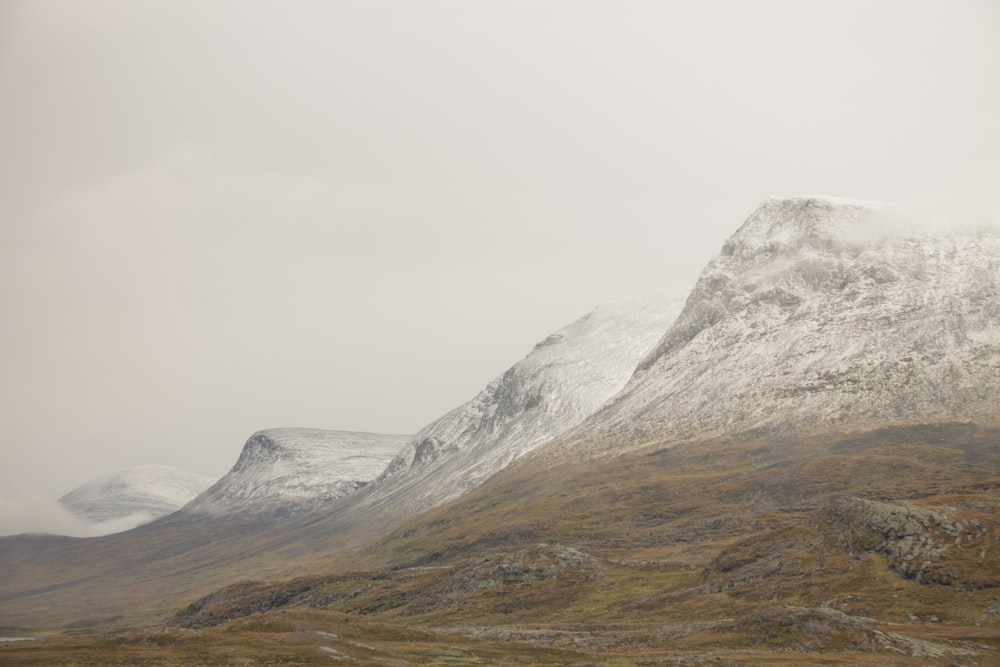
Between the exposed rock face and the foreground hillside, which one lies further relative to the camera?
the exposed rock face

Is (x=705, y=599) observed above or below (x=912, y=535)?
below

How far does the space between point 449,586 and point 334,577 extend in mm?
49453

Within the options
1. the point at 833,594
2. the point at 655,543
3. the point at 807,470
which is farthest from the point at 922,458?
the point at 833,594

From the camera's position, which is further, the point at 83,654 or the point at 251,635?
the point at 251,635

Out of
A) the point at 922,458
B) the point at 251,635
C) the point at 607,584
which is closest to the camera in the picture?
the point at 251,635

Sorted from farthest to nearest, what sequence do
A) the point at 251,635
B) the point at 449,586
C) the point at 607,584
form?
the point at 449,586
the point at 607,584
the point at 251,635

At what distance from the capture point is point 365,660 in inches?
2776

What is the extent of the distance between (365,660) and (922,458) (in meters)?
155

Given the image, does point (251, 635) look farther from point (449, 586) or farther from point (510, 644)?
point (449, 586)

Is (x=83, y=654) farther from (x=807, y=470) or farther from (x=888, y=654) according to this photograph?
(x=807, y=470)

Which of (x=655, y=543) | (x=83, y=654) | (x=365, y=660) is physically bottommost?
(x=655, y=543)

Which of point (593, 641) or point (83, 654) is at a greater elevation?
point (83, 654)

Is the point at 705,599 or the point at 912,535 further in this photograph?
the point at 705,599

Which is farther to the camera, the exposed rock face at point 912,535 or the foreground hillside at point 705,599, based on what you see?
the exposed rock face at point 912,535
